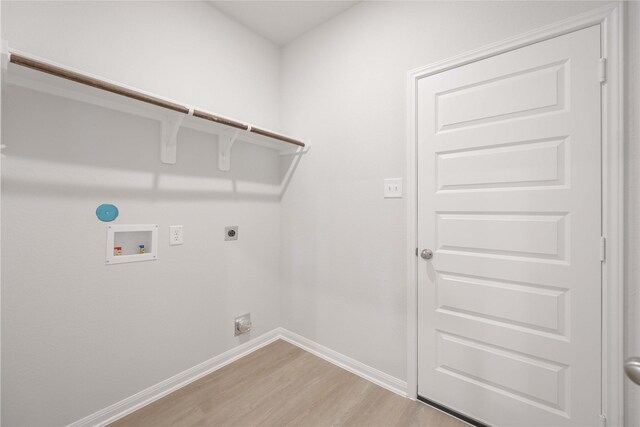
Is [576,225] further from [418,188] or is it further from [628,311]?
[418,188]

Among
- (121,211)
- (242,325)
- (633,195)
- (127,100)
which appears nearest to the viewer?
(633,195)

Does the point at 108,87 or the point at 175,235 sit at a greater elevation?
the point at 108,87

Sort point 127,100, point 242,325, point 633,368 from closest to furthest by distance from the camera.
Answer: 1. point 633,368
2. point 127,100
3. point 242,325

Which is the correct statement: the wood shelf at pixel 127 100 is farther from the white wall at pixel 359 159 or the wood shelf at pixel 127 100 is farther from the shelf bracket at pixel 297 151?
the white wall at pixel 359 159

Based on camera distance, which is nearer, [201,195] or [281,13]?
[201,195]

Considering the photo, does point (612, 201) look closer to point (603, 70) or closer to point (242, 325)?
point (603, 70)

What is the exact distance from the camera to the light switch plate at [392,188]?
1705 mm

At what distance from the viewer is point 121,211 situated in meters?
1.52

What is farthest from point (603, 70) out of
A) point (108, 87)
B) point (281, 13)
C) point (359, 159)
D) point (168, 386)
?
point (168, 386)

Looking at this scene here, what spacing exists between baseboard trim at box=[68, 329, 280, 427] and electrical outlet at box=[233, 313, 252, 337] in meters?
0.12

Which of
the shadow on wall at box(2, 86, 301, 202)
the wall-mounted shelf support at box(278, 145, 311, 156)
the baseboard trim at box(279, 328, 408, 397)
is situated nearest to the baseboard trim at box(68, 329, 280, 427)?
the baseboard trim at box(279, 328, 408, 397)

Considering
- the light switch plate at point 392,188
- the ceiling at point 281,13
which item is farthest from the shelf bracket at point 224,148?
the light switch plate at point 392,188

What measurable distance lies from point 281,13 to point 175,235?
70.7 inches

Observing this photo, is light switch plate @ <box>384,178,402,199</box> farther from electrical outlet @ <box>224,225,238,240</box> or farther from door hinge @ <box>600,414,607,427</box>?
door hinge @ <box>600,414,607,427</box>
